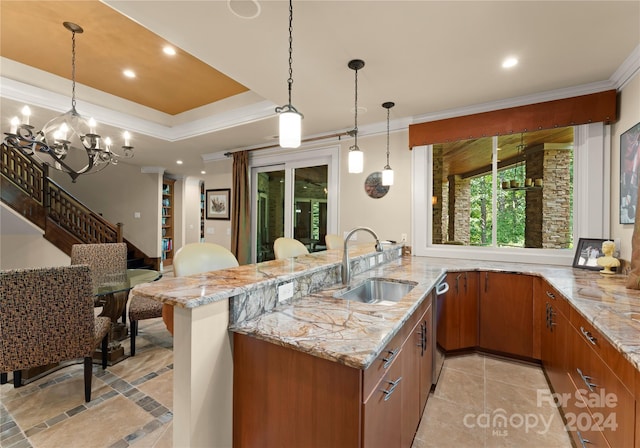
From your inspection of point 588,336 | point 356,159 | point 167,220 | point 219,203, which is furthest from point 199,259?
point 167,220

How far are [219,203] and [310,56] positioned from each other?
3951mm

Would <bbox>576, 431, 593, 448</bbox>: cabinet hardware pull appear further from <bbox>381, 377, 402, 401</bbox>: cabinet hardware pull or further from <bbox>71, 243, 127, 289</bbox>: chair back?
<bbox>71, 243, 127, 289</bbox>: chair back

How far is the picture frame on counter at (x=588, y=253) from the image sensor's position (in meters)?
2.65

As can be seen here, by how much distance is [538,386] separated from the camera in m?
2.33

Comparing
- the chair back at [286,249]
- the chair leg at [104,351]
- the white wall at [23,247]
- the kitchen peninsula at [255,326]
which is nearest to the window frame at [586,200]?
the kitchen peninsula at [255,326]

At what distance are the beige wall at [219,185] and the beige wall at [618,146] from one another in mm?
5217

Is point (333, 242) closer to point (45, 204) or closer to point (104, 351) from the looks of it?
point (104, 351)

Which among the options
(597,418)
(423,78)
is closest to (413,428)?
(597,418)

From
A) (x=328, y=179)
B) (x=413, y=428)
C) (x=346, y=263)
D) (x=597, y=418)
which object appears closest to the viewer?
(x=597, y=418)

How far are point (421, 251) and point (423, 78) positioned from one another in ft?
6.56

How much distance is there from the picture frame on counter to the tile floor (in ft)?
3.53

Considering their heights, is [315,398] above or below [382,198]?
below

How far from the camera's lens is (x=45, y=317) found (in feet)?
6.33

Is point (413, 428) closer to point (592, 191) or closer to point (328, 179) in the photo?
point (592, 191)
